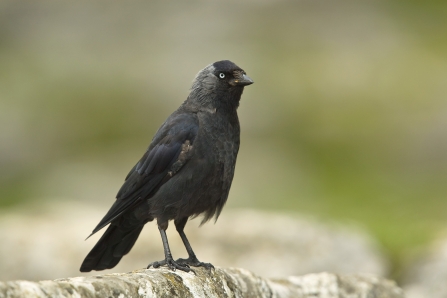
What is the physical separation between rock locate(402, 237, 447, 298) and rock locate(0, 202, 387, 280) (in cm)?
61

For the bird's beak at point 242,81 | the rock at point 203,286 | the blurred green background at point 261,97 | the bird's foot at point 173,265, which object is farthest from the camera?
the blurred green background at point 261,97

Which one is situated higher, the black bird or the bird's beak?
the bird's beak

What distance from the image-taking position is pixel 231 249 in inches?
445

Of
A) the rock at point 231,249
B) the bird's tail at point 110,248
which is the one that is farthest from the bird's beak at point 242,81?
the rock at point 231,249

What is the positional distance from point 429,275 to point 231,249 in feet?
10.9

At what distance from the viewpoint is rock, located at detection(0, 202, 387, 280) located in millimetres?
11070

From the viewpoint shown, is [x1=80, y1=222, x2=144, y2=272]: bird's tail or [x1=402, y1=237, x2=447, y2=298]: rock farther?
[x1=402, y1=237, x2=447, y2=298]: rock

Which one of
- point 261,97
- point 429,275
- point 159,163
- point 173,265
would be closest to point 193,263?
point 173,265

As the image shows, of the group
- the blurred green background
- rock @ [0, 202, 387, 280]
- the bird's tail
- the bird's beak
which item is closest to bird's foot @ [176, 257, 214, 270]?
the bird's tail

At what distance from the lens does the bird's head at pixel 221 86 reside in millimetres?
7684

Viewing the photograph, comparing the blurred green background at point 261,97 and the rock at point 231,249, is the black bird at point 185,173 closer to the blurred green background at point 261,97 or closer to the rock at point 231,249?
the rock at point 231,249

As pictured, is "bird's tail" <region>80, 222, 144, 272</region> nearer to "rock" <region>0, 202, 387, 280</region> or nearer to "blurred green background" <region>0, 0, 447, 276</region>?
"rock" <region>0, 202, 387, 280</region>

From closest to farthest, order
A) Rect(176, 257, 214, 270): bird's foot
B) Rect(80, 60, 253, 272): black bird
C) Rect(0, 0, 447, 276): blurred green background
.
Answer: Rect(176, 257, 214, 270): bird's foot < Rect(80, 60, 253, 272): black bird < Rect(0, 0, 447, 276): blurred green background

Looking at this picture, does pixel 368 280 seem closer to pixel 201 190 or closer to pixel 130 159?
pixel 201 190
